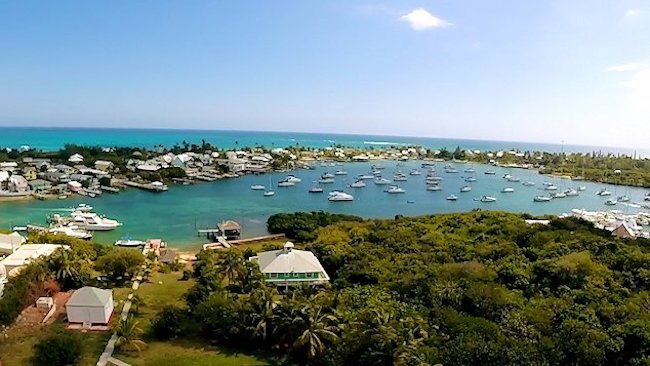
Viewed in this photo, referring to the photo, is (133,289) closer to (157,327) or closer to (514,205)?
(157,327)

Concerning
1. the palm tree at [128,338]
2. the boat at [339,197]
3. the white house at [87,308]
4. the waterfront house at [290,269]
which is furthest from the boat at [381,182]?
the palm tree at [128,338]

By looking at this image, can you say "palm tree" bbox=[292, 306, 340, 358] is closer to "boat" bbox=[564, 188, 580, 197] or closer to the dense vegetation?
the dense vegetation

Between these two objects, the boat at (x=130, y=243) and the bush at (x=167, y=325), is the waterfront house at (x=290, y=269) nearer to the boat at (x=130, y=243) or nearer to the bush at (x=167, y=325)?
the bush at (x=167, y=325)

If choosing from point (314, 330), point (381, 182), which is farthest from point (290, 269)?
point (381, 182)

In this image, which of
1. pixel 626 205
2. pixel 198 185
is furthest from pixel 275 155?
pixel 626 205

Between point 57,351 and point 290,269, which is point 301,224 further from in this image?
point 57,351

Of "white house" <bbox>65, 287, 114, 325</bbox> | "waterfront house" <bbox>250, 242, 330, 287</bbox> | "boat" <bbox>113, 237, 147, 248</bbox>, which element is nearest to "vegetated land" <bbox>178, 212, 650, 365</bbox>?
"waterfront house" <bbox>250, 242, 330, 287</bbox>
